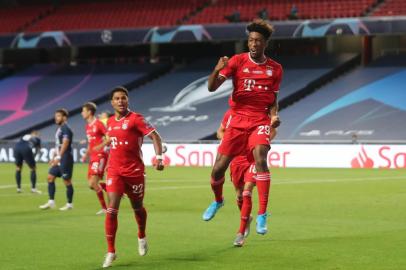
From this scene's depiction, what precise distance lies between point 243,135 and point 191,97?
3817cm

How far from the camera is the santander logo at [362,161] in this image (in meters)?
38.0

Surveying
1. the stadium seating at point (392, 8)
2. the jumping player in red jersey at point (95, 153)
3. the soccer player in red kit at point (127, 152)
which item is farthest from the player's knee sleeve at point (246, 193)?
the stadium seating at point (392, 8)

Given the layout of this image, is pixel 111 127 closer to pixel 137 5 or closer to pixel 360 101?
pixel 360 101

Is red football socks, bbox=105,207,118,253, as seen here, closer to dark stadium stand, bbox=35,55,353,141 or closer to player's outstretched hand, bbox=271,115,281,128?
player's outstretched hand, bbox=271,115,281,128

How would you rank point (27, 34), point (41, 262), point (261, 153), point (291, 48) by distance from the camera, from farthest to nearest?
point (27, 34), point (291, 48), point (261, 153), point (41, 262)

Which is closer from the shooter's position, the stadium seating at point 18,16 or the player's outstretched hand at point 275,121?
the player's outstretched hand at point 275,121

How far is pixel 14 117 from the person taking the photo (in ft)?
180

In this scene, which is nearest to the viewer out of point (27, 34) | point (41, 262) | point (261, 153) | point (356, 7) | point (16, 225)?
point (41, 262)

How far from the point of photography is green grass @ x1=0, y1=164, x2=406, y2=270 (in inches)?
475

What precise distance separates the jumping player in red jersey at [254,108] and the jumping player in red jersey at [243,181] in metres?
0.30

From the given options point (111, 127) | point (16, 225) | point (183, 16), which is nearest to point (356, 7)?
point (183, 16)

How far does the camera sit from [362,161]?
3825 cm

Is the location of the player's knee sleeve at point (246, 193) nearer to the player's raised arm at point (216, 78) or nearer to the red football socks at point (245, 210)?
the red football socks at point (245, 210)

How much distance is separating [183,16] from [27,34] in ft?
31.4
